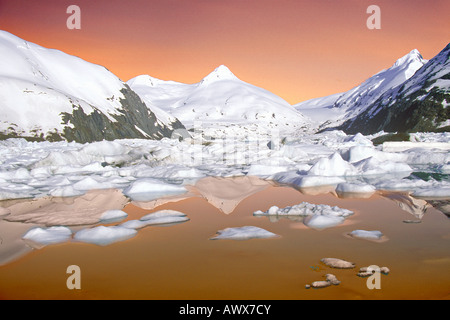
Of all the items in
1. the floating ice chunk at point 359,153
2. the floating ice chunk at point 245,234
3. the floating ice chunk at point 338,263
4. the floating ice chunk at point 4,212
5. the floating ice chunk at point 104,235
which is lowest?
the floating ice chunk at point 338,263

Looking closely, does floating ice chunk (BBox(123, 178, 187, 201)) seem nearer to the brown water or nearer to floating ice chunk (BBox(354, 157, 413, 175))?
the brown water

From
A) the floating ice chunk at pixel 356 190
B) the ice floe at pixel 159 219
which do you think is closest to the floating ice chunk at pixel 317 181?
the floating ice chunk at pixel 356 190

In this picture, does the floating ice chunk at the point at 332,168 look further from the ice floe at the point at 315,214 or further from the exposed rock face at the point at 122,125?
the exposed rock face at the point at 122,125

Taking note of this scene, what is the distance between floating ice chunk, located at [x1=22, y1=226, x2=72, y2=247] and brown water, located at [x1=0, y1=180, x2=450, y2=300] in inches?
21.0

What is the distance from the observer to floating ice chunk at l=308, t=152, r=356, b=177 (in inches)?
871

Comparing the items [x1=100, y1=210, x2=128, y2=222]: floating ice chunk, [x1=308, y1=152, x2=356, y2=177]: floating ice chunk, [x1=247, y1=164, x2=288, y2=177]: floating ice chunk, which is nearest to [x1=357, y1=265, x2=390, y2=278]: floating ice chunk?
[x1=100, y1=210, x2=128, y2=222]: floating ice chunk

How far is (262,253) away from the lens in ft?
31.8

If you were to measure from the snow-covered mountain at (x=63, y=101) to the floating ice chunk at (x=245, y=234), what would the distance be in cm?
5390

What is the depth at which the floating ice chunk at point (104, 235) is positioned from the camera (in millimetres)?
10805

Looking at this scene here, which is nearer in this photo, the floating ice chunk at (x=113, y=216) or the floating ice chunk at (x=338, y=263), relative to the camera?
the floating ice chunk at (x=338, y=263)

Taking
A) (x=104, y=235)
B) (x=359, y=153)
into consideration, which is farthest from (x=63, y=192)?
(x=359, y=153)
